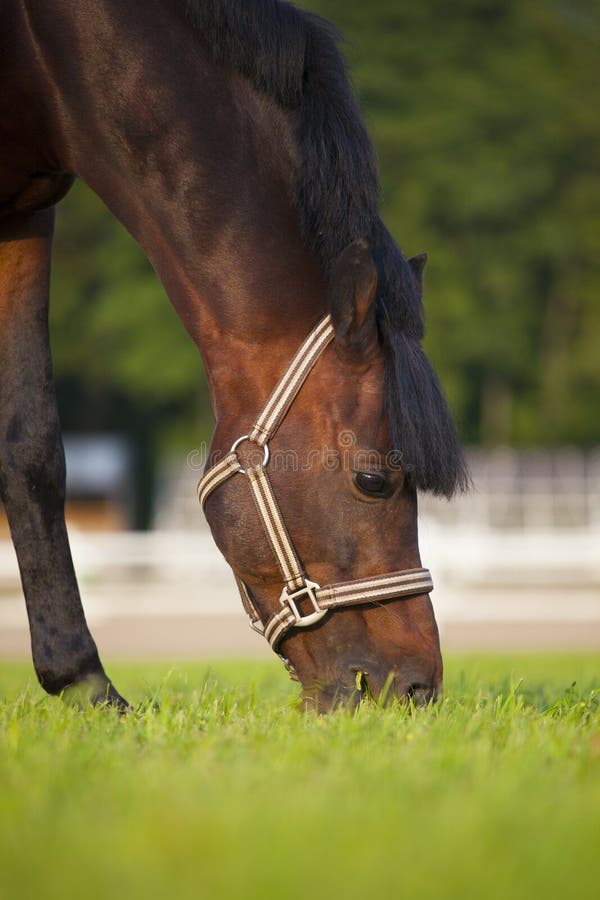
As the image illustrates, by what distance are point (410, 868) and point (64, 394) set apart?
24.5 metres

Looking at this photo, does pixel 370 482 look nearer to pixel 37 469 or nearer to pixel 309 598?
pixel 309 598

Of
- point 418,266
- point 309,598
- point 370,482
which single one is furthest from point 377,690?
point 418,266

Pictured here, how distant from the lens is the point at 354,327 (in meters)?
3.17

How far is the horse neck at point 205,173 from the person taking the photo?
3.25 metres

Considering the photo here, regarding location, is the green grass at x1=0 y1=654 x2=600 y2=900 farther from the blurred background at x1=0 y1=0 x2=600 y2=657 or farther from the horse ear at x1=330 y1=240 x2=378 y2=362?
the blurred background at x1=0 y1=0 x2=600 y2=657

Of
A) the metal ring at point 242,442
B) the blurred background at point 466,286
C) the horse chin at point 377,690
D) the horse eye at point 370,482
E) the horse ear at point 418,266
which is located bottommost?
the horse chin at point 377,690

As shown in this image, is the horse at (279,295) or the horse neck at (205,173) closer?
the horse at (279,295)

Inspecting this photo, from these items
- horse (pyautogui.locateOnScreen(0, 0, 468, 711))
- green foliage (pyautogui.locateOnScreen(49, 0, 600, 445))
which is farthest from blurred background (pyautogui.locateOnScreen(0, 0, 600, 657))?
horse (pyautogui.locateOnScreen(0, 0, 468, 711))

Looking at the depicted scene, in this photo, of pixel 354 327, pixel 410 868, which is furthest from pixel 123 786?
pixel 354 327

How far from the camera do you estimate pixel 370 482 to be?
10.3 feet

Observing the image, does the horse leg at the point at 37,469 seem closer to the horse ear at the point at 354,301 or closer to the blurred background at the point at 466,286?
the horse ear at the point at 354,301

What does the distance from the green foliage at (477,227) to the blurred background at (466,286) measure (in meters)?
0.04

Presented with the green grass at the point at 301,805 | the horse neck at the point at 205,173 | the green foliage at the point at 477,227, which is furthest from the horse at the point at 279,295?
the green foliage at the point at 477,227

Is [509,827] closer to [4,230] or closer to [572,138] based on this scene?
[4,230]
